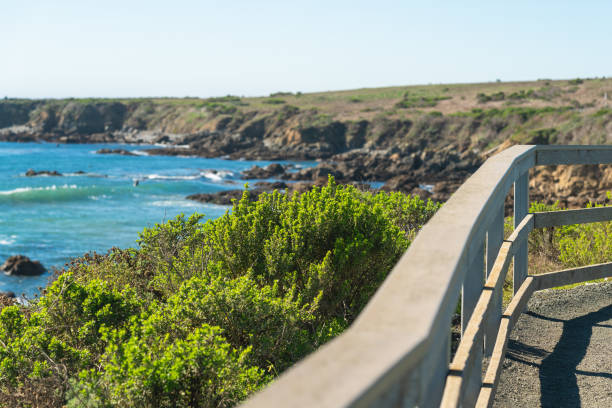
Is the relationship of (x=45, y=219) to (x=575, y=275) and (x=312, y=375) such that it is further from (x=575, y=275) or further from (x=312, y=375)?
(x=312, y=375)

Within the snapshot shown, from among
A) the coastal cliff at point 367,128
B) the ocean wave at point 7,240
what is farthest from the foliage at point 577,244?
the ocean wave at point 7,240

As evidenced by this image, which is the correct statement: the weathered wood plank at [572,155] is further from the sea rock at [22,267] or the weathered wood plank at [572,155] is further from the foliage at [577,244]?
the sea rock at [22,267]

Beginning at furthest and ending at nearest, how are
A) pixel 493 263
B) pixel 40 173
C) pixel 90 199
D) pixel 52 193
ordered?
pixel 40 173
pixel 52 193
pixel 90 199
pixel 493 263

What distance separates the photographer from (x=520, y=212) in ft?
14.3

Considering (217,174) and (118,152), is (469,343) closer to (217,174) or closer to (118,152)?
(217,174)

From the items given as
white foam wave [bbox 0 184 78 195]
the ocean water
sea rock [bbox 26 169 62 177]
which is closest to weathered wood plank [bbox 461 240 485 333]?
the ocean water

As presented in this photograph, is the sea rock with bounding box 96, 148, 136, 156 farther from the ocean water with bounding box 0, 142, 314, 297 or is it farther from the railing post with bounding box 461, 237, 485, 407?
the railing post with bounding box 461, 237, 485, 407

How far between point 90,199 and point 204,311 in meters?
39.6

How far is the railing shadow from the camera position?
135 inches

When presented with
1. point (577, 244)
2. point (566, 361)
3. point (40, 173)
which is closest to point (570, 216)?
point (566, 361)

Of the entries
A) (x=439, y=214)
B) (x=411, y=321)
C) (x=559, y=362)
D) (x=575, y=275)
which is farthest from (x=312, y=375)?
(x=575, y=275)

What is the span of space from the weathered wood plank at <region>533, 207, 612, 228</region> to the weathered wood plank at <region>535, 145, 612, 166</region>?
396mm

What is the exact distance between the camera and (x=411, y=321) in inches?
43.4

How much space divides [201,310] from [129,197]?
39.3 meters
